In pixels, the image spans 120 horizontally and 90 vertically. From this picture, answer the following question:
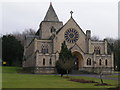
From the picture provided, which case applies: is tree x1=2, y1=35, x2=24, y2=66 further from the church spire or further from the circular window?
the circular window

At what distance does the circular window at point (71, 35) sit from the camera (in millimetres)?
70375

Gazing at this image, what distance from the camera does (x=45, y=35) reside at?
79.6 metres

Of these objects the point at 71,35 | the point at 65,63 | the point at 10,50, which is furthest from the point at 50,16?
the point at 65,63

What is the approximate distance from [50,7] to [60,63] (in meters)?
42.2

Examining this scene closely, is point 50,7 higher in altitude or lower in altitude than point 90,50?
higher

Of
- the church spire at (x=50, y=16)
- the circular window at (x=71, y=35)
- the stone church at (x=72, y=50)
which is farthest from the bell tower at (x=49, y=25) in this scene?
the circular window at (x=71, y=35)

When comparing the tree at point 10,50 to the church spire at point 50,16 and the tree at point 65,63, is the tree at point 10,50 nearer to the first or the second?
the church spire at point 50,16

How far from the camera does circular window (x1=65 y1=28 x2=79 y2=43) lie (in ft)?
231

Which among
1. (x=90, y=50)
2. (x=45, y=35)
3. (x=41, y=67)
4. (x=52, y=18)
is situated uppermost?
(x=52, y=18)

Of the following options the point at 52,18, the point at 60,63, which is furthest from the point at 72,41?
the point at 60,63

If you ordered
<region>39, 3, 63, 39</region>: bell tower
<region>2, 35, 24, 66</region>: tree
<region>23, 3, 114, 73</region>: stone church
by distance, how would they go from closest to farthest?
<region>23, 3, 114, 73</region>: stone church
<region>39, 3, 63, 39</region>: bell tower
<region>2, 35, 24, 66</region>: tree

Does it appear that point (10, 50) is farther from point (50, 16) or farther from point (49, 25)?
point (50, 16)

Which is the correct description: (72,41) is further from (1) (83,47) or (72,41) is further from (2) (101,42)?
(2) (101,42)

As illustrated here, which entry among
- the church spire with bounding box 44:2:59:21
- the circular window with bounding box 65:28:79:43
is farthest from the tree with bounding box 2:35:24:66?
the circular window with bounding box 65:28:79:43
